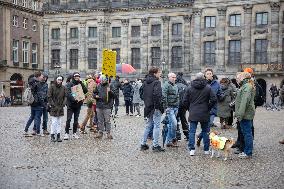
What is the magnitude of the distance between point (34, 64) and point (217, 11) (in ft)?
83.2

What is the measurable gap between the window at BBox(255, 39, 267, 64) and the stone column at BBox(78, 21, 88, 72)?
1997 cm

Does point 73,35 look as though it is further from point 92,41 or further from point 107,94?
point 107,94

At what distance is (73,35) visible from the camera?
195 ft

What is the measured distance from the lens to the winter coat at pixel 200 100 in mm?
11578

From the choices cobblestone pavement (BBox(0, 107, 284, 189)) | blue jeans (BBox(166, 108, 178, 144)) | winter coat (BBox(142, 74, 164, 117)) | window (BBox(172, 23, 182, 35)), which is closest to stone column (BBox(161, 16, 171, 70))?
window (BBox(172, 23, 182, 35))

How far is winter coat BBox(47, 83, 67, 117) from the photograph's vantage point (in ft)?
47.5

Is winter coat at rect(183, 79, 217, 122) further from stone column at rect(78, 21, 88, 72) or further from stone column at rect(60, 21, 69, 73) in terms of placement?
stone column at rect(60, 21, 69, 73)

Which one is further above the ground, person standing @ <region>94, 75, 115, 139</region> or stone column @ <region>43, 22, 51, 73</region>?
stone column @ <region>43, 22, 51, 73</region>

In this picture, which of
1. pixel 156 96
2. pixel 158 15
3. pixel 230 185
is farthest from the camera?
pixel 158 15

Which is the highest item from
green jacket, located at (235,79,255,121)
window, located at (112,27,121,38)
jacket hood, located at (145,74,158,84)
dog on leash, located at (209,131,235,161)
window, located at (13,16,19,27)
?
window, located at (13,16,19,27)

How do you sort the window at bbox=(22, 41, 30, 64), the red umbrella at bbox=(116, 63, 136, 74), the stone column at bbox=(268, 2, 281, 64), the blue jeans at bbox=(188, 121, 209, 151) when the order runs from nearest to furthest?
the blue jeans at bbox=(188, 121, 209, 151) < the red umbrella at bbox=(116, 63, 136, 74) < the stone column at bbox=(268, 2, 281, 64) < the window at bbox=(22, 41, 30, 64)

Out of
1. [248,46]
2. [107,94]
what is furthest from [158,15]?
[107,94]

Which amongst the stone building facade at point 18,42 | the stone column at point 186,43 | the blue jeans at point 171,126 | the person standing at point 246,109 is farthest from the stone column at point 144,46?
the person standing at point 246,109

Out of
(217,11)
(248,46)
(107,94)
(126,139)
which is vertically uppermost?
(217,11)
